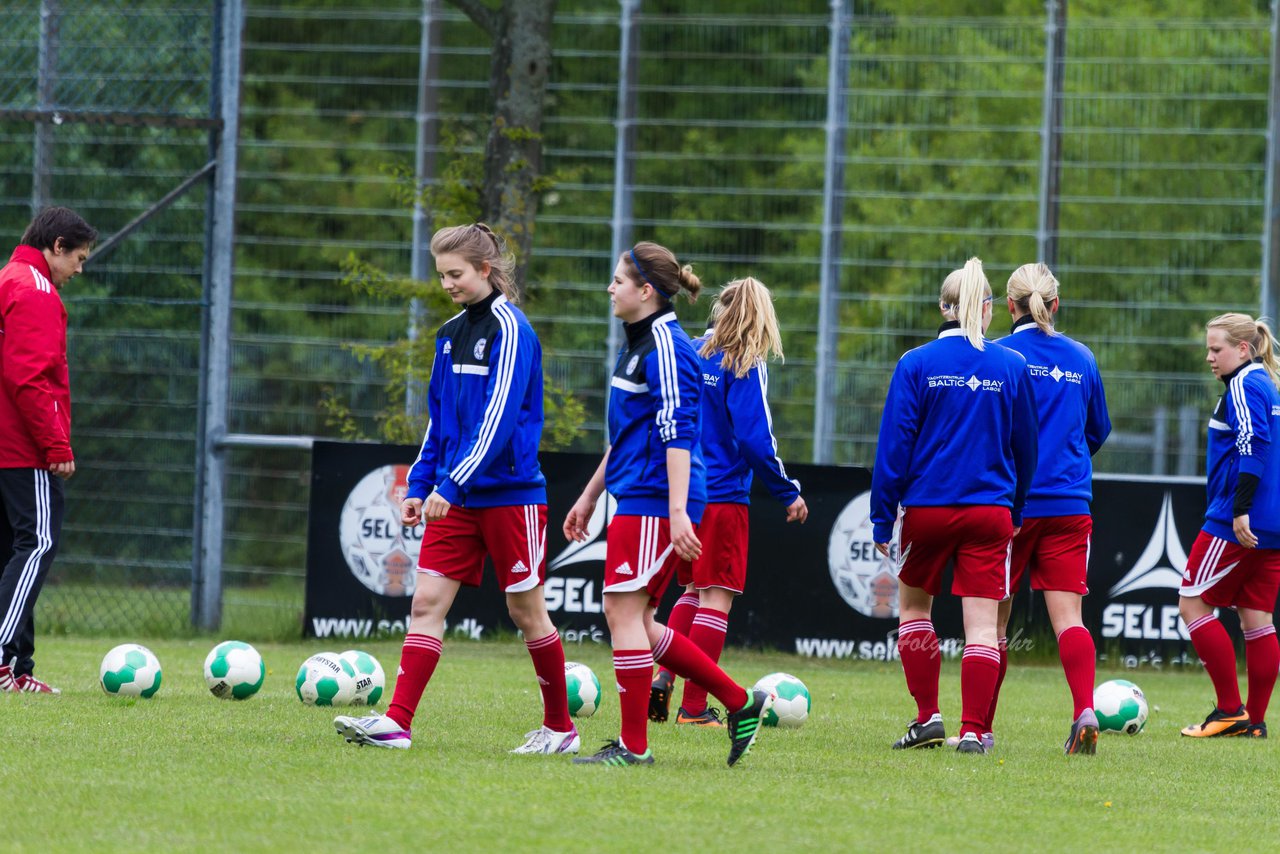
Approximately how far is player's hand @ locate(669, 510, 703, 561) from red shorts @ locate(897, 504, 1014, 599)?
1.42 metres

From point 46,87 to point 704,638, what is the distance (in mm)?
7914

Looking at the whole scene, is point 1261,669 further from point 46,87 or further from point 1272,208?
point 46,87

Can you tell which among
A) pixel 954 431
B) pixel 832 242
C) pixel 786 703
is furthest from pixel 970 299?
pixel 832 242

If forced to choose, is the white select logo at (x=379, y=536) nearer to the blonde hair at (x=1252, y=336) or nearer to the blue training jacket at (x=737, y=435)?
the blue training jacket at (x=737, y=435)

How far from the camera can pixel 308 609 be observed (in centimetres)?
1245

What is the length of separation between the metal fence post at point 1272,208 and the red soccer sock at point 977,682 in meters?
6.90

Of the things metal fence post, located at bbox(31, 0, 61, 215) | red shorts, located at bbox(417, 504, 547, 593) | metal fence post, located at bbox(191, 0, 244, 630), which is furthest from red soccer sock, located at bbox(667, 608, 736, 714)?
metal fence post, located at bbox(31, 0, 61, 215)

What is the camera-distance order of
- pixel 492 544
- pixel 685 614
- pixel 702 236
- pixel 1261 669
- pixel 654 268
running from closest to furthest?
pixel 654 268
pixel 492 544
pixel 685 614
pixel 1261 669
pixel 702 236

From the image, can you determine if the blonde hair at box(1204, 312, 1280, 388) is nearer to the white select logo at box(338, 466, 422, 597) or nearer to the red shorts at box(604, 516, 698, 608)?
the red shorts at box(604, 516, 698, 608)

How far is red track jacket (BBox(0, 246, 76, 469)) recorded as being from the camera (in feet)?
26.7

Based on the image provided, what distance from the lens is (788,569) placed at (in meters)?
12.3

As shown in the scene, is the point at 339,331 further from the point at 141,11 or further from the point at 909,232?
the point at 909,232

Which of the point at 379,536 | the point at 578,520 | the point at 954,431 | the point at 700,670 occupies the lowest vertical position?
the point at 379,536

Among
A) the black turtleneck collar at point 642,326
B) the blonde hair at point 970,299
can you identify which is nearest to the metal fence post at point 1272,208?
the blonde hair at point 970,299
